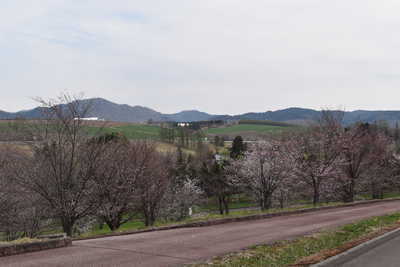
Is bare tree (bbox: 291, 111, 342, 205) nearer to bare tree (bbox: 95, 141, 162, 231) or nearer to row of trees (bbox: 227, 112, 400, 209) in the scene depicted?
row of trees (bbox: 227, 112, 400, 209)

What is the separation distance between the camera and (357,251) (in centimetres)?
988

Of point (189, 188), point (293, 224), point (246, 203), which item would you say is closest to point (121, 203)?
point (293, 224)

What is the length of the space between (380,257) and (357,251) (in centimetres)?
51

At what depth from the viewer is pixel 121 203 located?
29.1m

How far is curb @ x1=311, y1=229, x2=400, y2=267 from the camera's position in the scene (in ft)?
27.2

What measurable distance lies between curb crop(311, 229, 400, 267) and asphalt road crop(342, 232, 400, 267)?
0.31ft

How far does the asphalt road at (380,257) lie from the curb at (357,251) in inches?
3.7

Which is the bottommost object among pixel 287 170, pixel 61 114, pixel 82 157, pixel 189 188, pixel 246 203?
pixel 246 203

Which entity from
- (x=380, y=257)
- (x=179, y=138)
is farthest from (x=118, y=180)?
(x=179, y=138)

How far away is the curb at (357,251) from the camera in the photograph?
828cm

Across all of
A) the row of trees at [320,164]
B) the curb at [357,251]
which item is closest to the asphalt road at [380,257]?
the curb at [357,251]

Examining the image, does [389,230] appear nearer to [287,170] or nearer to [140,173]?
[140,173]

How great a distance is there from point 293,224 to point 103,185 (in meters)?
15.2

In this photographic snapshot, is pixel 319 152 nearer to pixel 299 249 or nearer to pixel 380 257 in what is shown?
pixel 380 257
